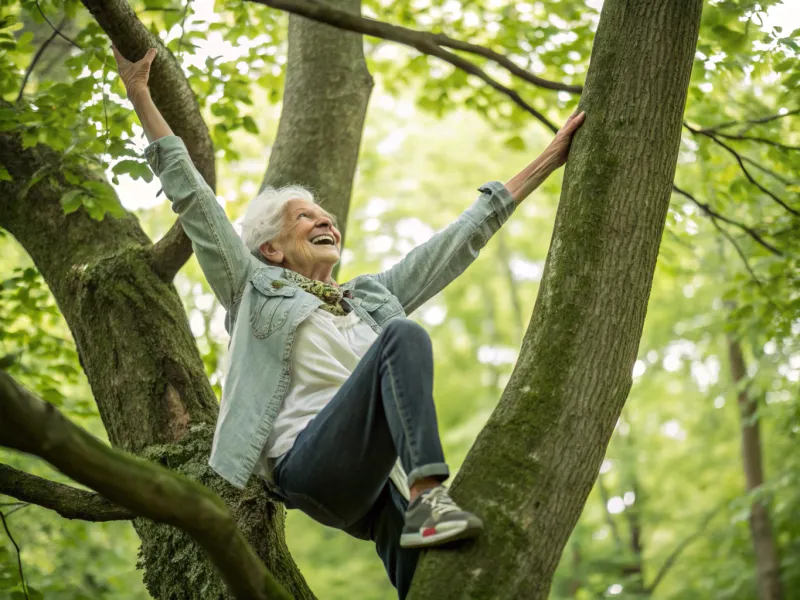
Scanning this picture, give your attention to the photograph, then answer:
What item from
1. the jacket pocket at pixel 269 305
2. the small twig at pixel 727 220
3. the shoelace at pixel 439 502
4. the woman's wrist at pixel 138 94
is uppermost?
the small twig at pixel 727 220

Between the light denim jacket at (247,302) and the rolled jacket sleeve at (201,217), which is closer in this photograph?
the light denim jacket at (247,302)

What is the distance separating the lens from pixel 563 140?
321cm

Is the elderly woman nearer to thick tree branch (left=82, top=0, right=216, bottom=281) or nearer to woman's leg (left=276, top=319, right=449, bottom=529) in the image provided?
woman's leg (left=276, top=319, right=449, bottom=529)

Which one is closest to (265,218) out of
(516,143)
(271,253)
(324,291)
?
(271,253)

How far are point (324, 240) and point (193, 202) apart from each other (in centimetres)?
65

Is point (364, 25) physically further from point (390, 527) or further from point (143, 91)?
point (390, 527)

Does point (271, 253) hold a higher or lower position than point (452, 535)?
higher

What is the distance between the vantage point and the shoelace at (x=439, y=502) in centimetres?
227

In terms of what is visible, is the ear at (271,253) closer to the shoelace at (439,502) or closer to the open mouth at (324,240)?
the open mouth at (324,240)

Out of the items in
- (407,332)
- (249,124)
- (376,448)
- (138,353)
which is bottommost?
(376,448)

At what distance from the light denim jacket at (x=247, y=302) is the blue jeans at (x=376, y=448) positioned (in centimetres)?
16

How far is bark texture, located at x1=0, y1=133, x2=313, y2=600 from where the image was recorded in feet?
10.6

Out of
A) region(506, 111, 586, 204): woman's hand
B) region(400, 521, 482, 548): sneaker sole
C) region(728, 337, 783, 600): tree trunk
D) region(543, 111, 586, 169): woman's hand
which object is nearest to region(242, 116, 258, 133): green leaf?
region(506, 111, 586, 204): woman's hand

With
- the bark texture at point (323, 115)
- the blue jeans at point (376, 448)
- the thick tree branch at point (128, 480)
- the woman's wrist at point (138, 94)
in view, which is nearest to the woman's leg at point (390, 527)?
the blue jeans at point (376, 448)
